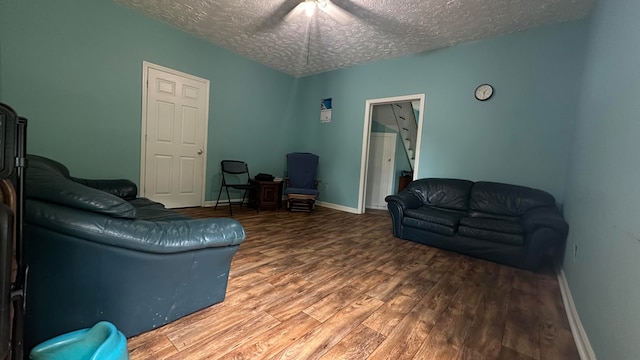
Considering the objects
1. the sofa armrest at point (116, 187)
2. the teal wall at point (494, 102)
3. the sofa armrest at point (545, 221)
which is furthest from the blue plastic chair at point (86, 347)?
the teal wall at point (494, 102)

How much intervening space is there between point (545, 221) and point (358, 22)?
2947 millimetres

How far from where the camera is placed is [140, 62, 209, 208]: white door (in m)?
3.56

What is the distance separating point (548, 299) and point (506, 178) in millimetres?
1781

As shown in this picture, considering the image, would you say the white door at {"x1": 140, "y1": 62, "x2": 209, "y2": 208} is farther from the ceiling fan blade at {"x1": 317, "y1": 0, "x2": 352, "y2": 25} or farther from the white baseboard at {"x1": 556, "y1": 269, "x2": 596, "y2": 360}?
the white baseboard at {"x1": 556, "y1": 269, "x2": 596, "y2": 360}

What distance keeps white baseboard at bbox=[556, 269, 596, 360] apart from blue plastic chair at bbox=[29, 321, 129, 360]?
6.89ft

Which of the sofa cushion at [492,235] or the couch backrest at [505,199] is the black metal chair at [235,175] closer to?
the sofa cushion at [492,235]

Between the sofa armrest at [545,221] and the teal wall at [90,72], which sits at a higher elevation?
the teal wall at [90,72]

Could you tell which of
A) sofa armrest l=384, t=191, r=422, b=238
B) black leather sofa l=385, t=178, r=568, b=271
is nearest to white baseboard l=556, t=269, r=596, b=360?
black leather sofa l=385, t=178, r=568, b=271

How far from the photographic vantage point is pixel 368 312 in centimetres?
158

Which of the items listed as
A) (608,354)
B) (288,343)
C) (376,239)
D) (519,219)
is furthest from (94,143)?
(519,219)

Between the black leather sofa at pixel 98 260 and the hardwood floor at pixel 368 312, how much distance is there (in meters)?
0.20

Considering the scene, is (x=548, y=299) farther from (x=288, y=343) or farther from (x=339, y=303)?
(x=288, y=343)

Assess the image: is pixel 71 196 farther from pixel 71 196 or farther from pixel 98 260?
pixel 98 260

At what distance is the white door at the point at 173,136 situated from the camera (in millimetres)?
Answer: 3564
